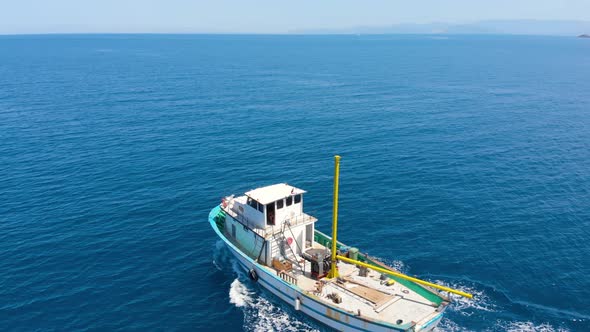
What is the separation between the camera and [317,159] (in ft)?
228

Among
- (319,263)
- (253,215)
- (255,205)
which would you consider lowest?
(319,263)

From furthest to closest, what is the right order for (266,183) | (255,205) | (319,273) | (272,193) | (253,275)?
(266,183), (255,205), (272,193), (253,275), (319,273)

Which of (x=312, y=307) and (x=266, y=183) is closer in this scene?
(x=312, y=307)

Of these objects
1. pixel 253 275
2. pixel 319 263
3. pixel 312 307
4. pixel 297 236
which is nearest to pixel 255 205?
pixel 297 236

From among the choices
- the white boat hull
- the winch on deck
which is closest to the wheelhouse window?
the white boat hull

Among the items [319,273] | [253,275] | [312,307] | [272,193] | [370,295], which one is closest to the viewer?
[370,295]

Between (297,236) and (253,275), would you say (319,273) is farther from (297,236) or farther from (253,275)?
(253,275)

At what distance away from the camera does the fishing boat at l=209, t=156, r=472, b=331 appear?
103ft

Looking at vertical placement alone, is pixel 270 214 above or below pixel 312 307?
above

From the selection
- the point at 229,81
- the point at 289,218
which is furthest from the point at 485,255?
the point at 229,81

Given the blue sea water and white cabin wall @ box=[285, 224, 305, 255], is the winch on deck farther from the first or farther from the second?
the blue sea water

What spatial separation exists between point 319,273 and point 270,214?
6834 mm

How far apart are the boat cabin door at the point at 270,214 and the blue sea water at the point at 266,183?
21.5 ft

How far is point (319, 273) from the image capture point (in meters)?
35.9
